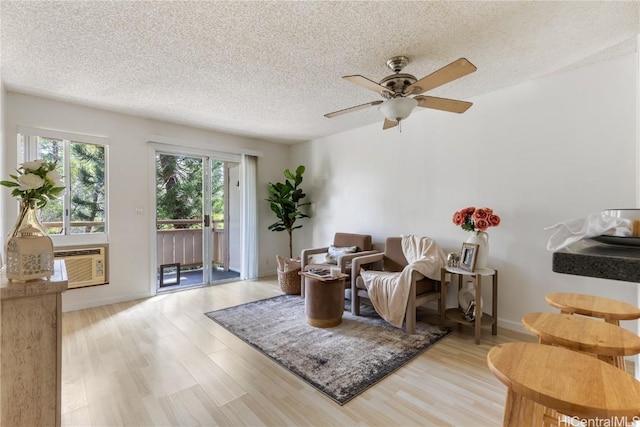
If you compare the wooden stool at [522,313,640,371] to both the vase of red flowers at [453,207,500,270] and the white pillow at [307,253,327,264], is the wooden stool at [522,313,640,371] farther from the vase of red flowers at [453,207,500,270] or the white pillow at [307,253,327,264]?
the white pillow at [307,253,327,264]

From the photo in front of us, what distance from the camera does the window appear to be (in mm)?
3297

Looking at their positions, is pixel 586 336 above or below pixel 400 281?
above

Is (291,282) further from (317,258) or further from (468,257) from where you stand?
(468,257)

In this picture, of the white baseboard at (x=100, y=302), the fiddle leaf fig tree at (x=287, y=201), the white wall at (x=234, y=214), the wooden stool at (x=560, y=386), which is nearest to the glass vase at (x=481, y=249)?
the wooden stool at (x=560, y=386)

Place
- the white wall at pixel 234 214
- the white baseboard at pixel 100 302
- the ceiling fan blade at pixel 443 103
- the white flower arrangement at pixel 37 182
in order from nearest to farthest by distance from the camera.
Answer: the white flower arrangement at pixel 37 182 → the ceiling fan blade at pixel 443 103 → the white baseboard at pixel 100 302 → the white wall at pixel 234 214

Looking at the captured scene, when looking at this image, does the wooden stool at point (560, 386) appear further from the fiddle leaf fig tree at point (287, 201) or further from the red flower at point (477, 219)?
the fiddle leaf fig tree at point (287, 201)

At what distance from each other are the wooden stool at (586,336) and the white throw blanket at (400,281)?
61.0 inches

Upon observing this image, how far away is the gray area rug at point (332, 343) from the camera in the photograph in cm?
207

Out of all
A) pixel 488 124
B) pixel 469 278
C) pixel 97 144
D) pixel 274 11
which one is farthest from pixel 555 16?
pixel 97 144

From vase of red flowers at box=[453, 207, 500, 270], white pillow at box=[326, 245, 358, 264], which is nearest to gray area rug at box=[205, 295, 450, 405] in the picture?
white pillow at box=[326, 245, 358, 264]

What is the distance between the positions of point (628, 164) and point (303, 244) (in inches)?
169

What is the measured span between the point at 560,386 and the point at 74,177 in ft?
15.3

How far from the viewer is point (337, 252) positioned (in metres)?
3.95

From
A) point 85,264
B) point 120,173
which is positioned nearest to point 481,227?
point 120,173
